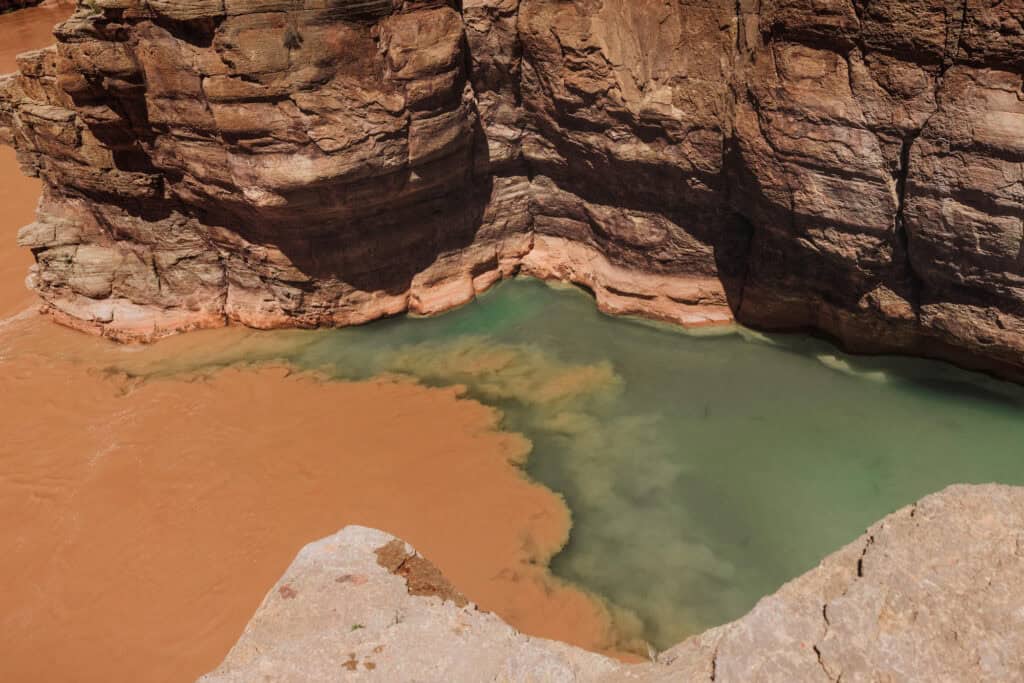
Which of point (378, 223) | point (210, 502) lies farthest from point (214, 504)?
point (378, 223)

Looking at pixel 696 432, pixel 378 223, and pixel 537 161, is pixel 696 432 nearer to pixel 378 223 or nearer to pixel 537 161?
pixel 537 161

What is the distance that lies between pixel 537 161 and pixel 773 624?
677 cm

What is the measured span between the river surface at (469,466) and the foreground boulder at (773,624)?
204cm

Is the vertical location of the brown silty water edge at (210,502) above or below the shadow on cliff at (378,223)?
below

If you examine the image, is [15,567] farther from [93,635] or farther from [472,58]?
[472,58]

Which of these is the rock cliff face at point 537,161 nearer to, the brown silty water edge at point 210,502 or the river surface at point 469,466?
the river surface at point 469,466

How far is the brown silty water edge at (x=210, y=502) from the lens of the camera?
20.2 feet

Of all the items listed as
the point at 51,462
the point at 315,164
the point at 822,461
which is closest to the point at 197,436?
the point at 51,462

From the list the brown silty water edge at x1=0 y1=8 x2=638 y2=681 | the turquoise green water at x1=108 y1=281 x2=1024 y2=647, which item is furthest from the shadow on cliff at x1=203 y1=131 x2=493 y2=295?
the brown silty water edge at x1=0 y1=8 x2=638 y2=681

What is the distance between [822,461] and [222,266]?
6394mm

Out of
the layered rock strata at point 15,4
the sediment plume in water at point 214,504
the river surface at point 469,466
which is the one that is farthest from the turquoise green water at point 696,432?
the layered rock strata at point 15,4

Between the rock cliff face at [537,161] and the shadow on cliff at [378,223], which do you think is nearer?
the rock cliff face at [537,161]

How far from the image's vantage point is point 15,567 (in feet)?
22.0

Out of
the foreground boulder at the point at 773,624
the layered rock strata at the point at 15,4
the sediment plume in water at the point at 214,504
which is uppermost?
A: the layered rock strata at the point at 15,4
